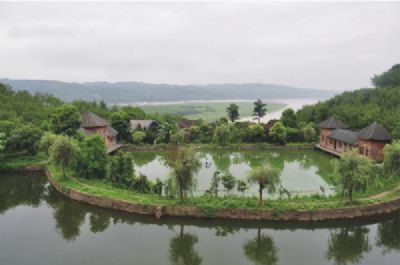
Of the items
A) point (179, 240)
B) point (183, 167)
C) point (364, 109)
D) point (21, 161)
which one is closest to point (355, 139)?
point (364, 109)

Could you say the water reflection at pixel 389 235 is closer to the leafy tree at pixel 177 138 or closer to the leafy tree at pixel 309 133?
the leafy tree at pixel 309 133

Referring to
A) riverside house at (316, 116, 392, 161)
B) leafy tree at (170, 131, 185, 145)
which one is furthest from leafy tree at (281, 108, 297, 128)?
leafy tree at (170, 131, 185, 145)

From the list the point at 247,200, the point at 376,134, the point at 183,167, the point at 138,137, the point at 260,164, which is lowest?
the point at 260,164

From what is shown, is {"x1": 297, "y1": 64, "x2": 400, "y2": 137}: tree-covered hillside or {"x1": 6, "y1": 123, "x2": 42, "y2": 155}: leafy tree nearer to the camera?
{"x1": 6, "y1": 123, "x2": 42, "y2": 155}: leafy tree

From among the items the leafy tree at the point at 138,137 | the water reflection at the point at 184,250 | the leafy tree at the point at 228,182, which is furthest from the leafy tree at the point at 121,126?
the water reflection at the point at 184,250

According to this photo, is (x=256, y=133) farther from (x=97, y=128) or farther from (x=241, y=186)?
(x=241, y=186)

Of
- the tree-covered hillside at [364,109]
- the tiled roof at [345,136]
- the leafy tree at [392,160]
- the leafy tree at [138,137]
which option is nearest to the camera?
A: the leafy tree at [392,160]

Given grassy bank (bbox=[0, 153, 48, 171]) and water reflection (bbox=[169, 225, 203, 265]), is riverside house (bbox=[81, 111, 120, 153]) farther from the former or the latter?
water reflection (bbox=[169, 225, 203, 265])
